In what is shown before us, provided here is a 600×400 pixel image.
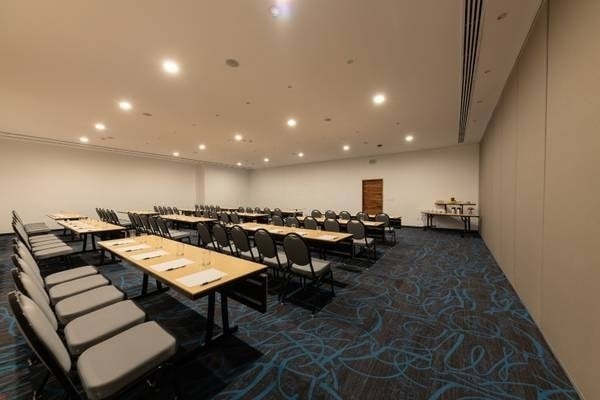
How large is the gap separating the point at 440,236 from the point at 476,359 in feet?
22.0

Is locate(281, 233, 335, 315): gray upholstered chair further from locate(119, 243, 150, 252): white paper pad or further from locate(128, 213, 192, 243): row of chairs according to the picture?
locate(128, 213, 192, 243): row of chairs

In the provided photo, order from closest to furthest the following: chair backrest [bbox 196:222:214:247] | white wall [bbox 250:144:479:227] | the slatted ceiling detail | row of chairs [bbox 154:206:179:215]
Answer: the slatted ceiling detail < chair backrest [bbox 196:222:214:247] < white wall [bbox 250:144:479:227] < row of chairs [bbox 154:206:179:215]

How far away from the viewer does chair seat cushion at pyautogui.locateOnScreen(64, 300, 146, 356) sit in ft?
4.98

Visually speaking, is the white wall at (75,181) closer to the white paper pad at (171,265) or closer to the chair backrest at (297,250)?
the white paper pad at (171,265)

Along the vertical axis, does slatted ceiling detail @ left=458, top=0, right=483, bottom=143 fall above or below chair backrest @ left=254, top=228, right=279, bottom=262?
above

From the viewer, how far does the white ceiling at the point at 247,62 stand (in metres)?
2.43

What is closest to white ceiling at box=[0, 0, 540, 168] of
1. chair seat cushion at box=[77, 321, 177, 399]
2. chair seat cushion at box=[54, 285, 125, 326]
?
chair seat cushion at box=[54, 285, 125, 326]

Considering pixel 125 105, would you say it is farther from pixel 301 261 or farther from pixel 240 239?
pixel 301 261

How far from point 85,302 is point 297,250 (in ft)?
7.08

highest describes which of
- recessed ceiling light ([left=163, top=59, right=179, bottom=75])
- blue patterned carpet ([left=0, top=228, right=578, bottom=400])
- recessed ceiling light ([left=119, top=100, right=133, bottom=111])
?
recessed ceiling light ([left=119, top=100, right=133, bottom=111])

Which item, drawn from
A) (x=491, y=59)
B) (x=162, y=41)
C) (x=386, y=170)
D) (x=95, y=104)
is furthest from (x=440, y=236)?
(x=95, y=104)

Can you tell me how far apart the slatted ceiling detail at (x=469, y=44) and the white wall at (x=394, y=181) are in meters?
4.96

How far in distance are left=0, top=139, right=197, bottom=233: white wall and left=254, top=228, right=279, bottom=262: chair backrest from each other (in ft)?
33.9

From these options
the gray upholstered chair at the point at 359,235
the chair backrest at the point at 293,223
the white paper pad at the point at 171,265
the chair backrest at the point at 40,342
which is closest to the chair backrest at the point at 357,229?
the gray upholstered chair at the point at 359,235
